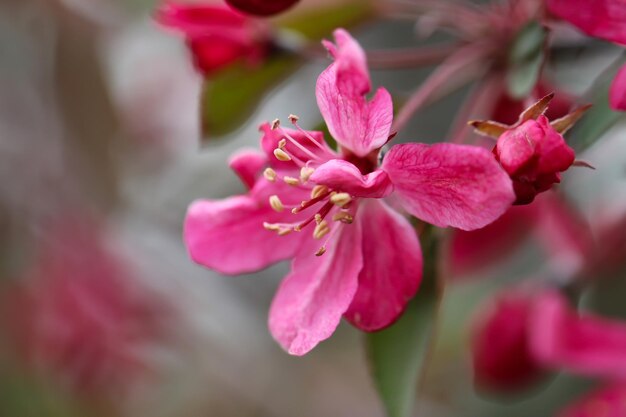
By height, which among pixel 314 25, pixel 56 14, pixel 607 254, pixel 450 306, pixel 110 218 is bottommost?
pixel 450 306

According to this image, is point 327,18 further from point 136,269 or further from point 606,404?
point 136,269

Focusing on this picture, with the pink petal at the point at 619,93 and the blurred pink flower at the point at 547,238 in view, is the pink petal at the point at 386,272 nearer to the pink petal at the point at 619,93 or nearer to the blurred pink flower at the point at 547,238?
the pink petal at the point at 619,93

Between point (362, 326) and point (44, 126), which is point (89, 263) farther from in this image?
point (362, 326)

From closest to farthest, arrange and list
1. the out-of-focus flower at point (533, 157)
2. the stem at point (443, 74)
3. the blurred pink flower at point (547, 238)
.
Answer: the out-of-focus flower at point (533, 157) < the stem at point (443, 74) < the blurred pink flower at point (547, 238)

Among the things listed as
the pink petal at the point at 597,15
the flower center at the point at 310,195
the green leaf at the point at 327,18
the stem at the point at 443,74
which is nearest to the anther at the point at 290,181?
the flower center at the point at 310,195

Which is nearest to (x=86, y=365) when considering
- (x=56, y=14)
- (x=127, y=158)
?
(x=127, y=158)

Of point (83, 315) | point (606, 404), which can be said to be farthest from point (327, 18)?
point (83, 315)
